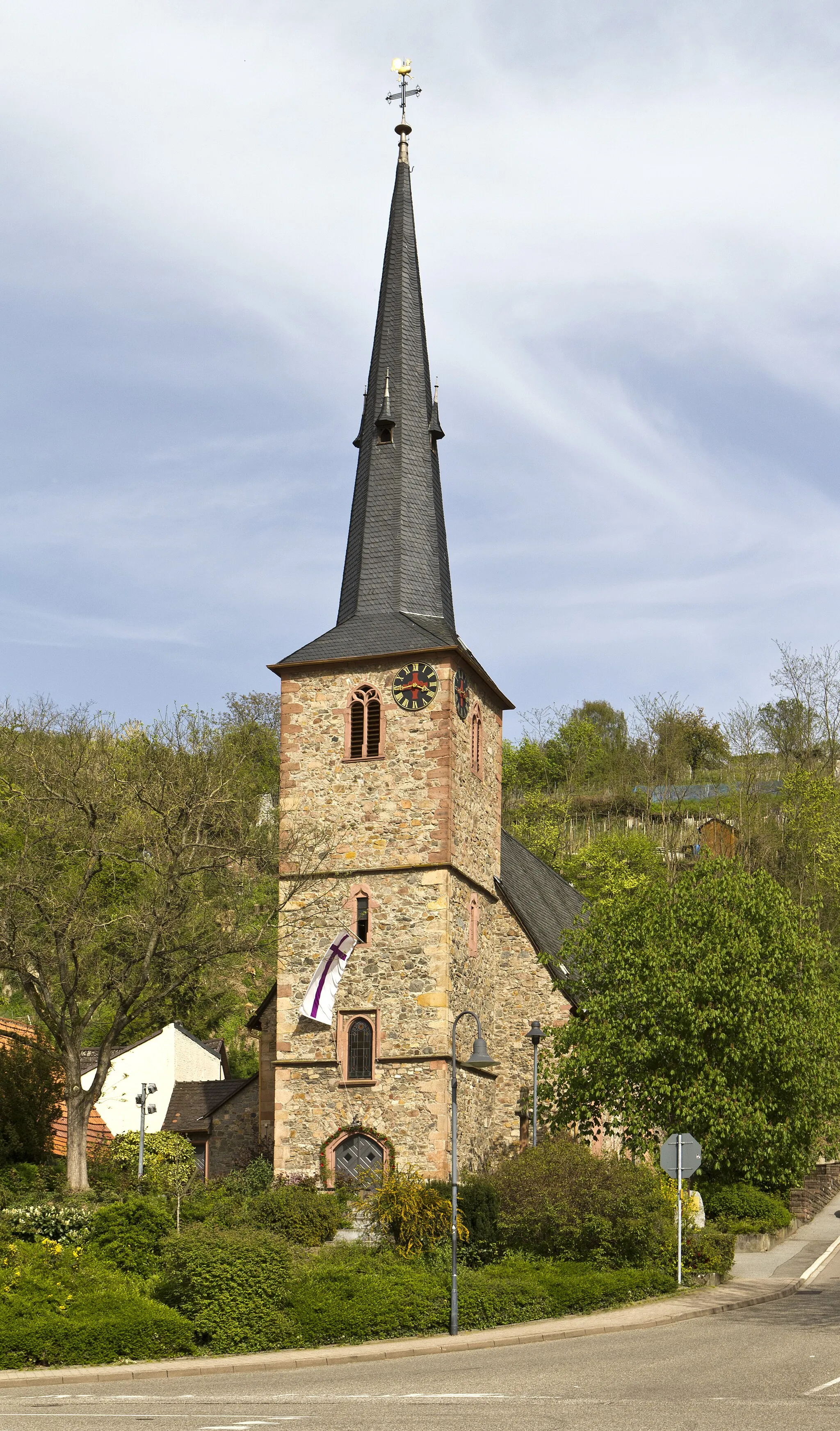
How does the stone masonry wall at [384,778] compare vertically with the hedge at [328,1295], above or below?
above

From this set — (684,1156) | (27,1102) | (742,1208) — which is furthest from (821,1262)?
(27,1102)

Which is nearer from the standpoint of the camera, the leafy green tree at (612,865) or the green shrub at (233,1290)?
the green shrub at (233,1290)

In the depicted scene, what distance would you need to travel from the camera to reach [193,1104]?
4569cm

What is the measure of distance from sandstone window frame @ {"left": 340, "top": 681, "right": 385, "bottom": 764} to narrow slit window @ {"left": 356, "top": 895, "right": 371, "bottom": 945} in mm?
3338

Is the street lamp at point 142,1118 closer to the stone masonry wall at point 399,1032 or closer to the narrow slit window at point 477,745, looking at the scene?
the stone masonry wall at point 399,1032

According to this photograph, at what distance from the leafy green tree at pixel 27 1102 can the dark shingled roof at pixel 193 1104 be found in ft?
29.9

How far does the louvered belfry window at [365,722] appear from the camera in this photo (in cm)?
3519

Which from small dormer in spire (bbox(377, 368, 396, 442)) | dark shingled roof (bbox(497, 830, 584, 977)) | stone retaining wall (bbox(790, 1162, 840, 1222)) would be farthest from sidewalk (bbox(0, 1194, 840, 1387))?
small dormer in spire (bbox(377, 368, 396, 442))

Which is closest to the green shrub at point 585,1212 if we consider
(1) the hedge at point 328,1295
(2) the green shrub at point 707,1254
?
(2) the green shrub at point 707,1254

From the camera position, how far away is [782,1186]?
3556 cm

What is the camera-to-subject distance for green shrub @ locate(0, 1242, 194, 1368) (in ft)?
60.8

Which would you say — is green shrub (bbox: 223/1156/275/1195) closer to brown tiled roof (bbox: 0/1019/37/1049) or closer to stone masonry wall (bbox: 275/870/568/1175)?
stone masonry wall (bbox: 275/870/568/1175)

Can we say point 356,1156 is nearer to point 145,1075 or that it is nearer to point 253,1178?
point 253,1178

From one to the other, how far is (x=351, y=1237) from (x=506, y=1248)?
389 cm
